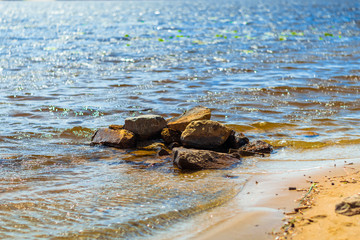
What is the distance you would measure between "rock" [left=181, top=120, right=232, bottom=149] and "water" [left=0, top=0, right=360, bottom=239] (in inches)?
27.0

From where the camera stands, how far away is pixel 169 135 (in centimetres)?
820

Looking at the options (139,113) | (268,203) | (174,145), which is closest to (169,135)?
(174,145)

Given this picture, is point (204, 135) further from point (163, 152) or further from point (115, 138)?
point (115, 138)

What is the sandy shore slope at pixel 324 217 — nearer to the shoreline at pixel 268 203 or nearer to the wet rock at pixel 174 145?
the shoreline at pixel 268 203

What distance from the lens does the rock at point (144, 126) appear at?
8258 millimetres

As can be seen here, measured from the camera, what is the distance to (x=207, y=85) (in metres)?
13.6

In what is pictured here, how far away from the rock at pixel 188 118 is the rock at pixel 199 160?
3.98 ft

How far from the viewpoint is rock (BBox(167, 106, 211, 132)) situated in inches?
327

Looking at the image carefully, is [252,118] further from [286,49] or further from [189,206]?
[286,49]

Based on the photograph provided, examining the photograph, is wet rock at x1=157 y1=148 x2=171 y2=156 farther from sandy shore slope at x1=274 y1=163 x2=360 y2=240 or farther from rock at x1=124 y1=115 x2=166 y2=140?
sandy shore slope at x1=274 y1=163 x2=360 y2=240

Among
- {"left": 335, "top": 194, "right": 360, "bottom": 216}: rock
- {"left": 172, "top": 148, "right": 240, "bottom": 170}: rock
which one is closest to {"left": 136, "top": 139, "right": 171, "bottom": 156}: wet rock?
{"left": 172, "top": 148, "right": 240, "bottom": 170}: rock

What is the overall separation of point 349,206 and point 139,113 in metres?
6.54

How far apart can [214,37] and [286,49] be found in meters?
6.07

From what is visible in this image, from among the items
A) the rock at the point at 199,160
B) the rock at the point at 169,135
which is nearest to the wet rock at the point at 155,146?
the rock at the point at 169,135
